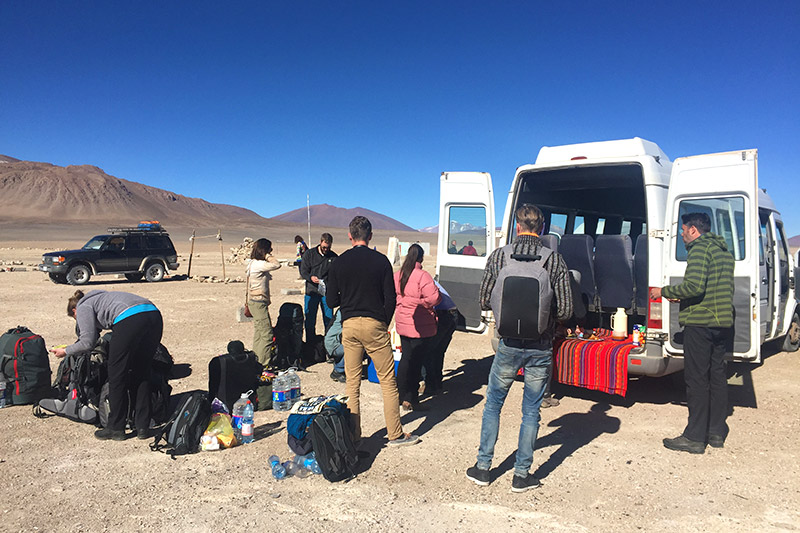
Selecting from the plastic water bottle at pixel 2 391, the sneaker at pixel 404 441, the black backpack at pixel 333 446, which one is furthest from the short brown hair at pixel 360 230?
the plastic water bottle at pixel 2 391

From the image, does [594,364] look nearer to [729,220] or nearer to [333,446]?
[729,220]

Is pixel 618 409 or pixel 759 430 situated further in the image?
pixel 618 409

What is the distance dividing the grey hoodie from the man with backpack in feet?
9.71

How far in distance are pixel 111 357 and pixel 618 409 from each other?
15.9ft

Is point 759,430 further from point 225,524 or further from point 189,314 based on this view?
point 189,314

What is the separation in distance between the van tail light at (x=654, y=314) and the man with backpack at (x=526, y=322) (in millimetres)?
1987

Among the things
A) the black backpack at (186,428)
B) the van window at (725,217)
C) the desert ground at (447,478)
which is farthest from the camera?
the van window at (725,217)

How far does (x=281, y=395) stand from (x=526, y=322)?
9.97 ft

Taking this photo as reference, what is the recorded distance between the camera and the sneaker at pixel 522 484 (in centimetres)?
400

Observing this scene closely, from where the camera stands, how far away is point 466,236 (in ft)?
22.8

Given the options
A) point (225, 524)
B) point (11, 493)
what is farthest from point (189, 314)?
point (225, 524)

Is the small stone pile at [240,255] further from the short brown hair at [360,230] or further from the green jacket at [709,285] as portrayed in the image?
the green jacket at [709,285]

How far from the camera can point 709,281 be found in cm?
476

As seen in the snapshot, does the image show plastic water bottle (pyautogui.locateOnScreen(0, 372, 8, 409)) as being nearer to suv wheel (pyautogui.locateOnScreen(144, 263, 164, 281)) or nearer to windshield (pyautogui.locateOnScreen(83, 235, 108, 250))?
windshield (pyautogui.locateOnScreen(83, 235, 108, 250))
